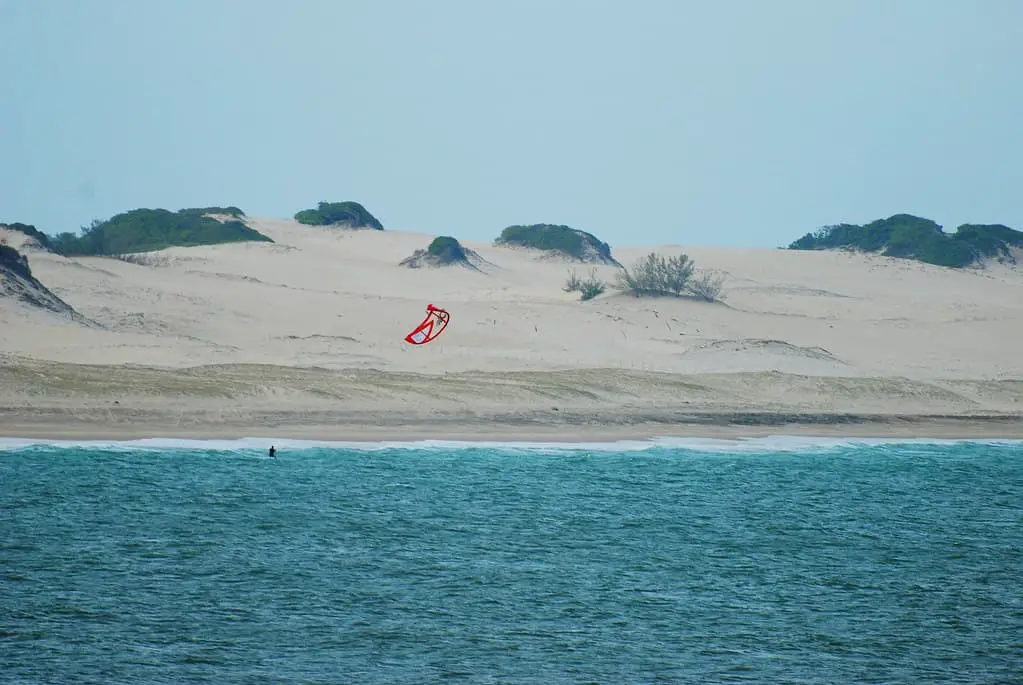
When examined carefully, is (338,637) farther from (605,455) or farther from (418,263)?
(418,263)

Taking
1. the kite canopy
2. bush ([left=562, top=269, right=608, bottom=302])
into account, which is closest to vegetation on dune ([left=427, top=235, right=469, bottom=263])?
bush ([left=562, top=269, right=608, bottom=302])

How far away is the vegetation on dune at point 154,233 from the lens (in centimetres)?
5792

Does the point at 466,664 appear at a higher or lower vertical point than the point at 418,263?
lower

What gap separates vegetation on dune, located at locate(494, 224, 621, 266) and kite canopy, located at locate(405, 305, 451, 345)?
24.0 metres

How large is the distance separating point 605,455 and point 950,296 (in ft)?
110

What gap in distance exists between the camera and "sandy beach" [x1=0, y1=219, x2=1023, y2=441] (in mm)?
25672

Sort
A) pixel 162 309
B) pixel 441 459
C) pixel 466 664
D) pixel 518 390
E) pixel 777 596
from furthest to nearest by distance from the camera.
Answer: pixel 162 309, pixel 518 390, pixel 441 459, pixel 777 596, pixel 466 664

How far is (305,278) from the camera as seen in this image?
50844 millimetres

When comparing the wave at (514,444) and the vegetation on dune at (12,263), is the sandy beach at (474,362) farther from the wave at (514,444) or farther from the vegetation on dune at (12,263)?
the vegetation on dune at (12,263)

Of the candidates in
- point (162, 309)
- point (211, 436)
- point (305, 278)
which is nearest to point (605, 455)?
point (211, 436)

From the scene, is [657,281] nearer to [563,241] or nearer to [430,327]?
[430,327]

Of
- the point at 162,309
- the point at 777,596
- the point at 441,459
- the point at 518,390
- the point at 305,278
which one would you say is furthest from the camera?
the point at 305,278

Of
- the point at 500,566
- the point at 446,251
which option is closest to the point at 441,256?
the point at 446,251

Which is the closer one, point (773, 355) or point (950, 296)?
point (773, 355)
